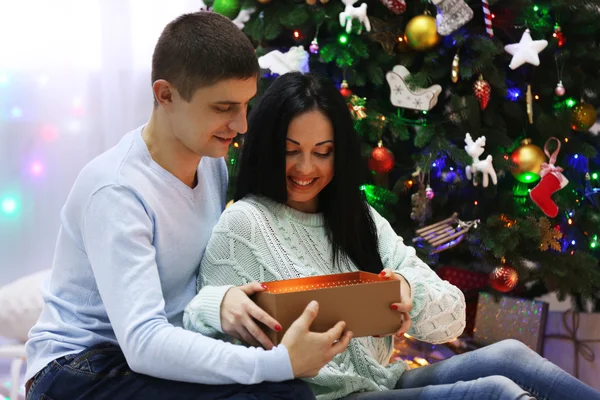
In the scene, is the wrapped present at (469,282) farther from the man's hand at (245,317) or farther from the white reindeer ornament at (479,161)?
the man's hand at (245,317)

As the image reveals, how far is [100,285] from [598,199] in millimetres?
2093

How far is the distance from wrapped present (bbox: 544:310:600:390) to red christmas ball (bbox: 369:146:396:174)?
3.28ft

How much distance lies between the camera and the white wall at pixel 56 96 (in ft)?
8.60

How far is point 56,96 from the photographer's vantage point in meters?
2.68

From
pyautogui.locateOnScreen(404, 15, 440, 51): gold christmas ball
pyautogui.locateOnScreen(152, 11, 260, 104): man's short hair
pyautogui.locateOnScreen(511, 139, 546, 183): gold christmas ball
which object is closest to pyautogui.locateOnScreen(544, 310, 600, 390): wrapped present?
pyautogui.locateOnScreen(511, 139, 546, 183): gold christmas ball

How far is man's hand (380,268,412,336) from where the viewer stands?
4.11 feet

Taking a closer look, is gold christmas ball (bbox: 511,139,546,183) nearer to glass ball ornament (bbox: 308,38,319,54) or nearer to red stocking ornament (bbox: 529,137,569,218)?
red stocking ornament (bbox: 529,137,569,218)

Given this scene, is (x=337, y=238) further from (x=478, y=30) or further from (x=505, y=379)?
(x=478, y=30)

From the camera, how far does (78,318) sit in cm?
133

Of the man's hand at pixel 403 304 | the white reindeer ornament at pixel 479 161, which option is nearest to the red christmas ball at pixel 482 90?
the white reindeer ornament at pixel 479 161

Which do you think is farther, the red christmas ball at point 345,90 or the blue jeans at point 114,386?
the red christmas ball at point 345,90

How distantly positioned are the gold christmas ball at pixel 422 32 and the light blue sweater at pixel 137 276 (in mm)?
1111

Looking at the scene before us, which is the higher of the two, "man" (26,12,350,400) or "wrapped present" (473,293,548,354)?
"man" (26,12,350,400)

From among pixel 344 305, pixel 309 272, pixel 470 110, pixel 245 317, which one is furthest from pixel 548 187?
pixel 245 317
